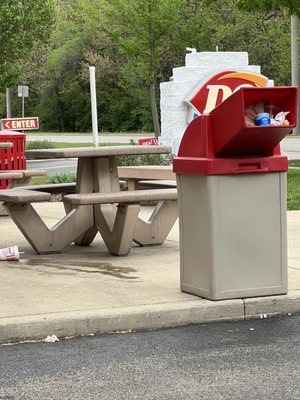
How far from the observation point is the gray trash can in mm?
6422

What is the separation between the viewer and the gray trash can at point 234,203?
21.1 feet

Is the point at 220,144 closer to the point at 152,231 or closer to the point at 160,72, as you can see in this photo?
the point at 152,231

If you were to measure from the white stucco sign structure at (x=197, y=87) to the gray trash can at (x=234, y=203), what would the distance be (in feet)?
31.9

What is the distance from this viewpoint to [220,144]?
6.40m

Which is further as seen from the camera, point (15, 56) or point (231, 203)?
point (15, 56)

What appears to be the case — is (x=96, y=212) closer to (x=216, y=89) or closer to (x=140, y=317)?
(x=140, y=317)

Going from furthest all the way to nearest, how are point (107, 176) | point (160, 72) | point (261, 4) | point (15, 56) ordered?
point (160, 72)
point (15, 56)
point (261, 4)
point (107, 176)

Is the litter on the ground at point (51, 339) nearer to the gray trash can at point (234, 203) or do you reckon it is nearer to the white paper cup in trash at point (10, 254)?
the gray trash can at point (234, 203)

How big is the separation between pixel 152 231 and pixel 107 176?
0.83 meters

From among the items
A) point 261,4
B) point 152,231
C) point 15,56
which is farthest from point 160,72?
point 152,231

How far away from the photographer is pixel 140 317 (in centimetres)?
619

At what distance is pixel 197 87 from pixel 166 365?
11.7 metres

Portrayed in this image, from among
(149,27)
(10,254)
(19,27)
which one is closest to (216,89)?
(10,254)

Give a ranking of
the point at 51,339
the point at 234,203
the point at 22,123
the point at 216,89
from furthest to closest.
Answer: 1. the point at 22,123
2. the point at 216,89
3. the point at 234,203
4. the point at 51,339
